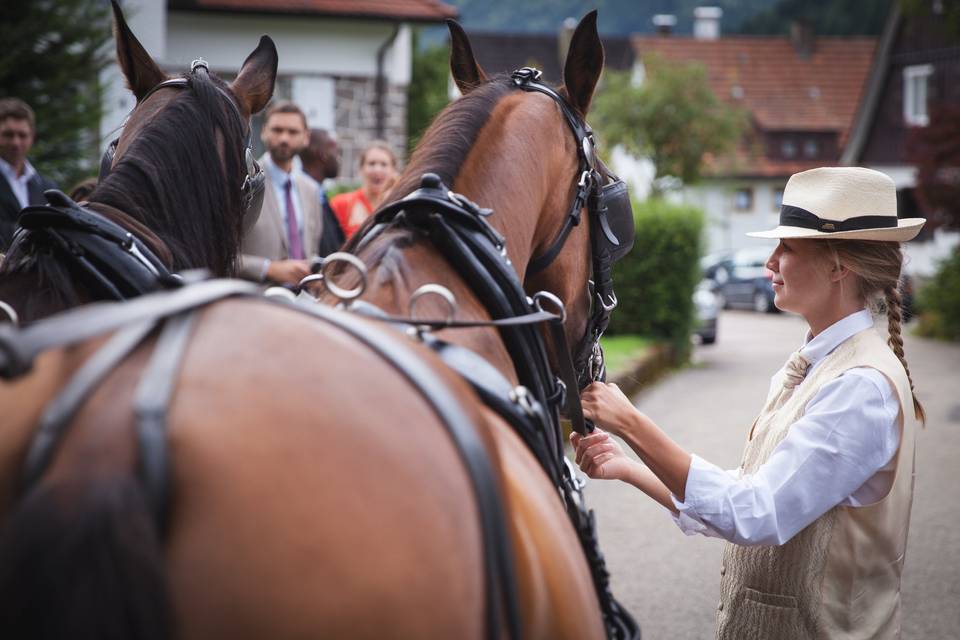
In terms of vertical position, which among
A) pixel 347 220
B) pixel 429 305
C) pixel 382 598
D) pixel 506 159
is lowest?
pixel 347 220

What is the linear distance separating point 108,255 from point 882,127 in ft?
114

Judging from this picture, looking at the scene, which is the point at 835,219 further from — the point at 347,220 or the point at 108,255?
the point at 347,220

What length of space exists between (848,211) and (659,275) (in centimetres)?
1240

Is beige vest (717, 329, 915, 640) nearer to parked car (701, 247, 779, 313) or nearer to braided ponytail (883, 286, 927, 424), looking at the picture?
braided ponytail (883, 286, 927, 424)

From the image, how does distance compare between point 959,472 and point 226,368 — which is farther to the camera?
point 959,472

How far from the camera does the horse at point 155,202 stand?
266 centimetres

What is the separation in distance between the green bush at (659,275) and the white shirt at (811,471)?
12.3 metres

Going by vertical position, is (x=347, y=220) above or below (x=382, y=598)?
below

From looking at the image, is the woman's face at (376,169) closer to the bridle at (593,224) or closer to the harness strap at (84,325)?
the bridle at (593,224)

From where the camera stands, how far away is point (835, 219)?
103 inches

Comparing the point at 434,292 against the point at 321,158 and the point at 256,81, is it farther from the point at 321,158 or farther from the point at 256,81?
the point at 321,158

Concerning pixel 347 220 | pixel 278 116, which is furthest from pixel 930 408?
pixel 278 116

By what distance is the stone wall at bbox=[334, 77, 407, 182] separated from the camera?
17.4 m

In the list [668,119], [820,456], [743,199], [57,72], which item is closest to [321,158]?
[57,72]
